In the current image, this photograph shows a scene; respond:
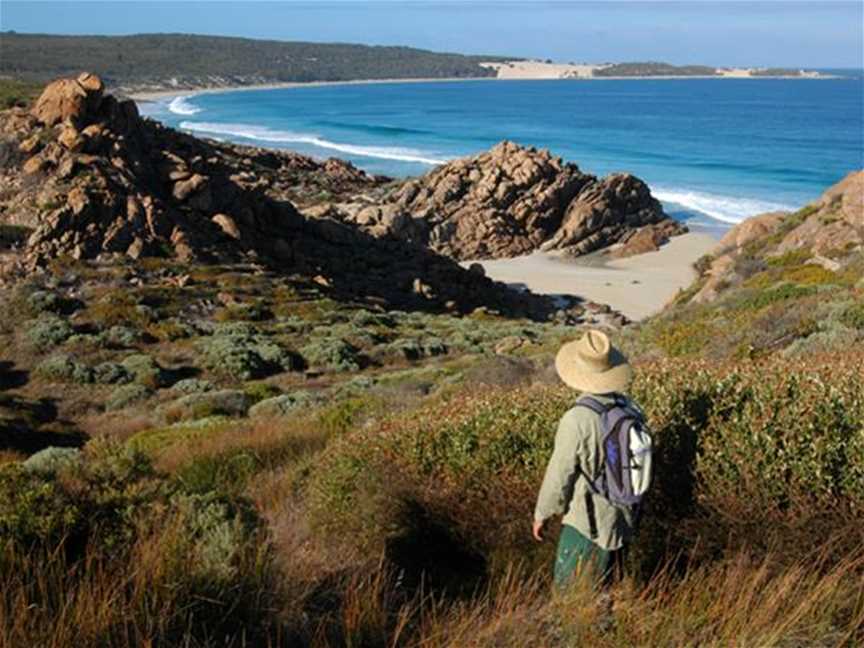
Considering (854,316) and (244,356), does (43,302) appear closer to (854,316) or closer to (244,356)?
(244,356)

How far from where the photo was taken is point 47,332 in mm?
22016

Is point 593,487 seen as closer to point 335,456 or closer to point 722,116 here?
point 335,456

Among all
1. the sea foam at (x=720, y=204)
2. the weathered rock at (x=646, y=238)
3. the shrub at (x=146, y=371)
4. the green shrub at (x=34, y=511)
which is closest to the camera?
the green shrub at (x=34, y=511)

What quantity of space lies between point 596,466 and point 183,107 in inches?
6659

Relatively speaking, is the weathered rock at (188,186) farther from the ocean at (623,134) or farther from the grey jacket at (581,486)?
the ocean at (623,134)

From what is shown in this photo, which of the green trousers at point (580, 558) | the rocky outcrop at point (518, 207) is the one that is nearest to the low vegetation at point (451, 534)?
the green trousers at point (580, 558)

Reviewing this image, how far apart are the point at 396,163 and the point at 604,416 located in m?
86.4

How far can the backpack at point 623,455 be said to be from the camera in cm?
464

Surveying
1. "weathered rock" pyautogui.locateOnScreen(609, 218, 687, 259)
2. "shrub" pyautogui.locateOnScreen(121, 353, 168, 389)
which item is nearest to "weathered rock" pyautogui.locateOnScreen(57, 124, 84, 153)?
"shrub" pyautogui.locateOnScreen(121, 353, 168, 389)

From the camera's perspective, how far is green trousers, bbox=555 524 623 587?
4715 millimetres

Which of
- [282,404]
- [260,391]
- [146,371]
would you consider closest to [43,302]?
[146,371]

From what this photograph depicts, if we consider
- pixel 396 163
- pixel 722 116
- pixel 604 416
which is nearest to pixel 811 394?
pixel 604 416

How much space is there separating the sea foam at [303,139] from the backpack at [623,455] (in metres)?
86.0

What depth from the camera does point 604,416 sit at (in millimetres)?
4691
